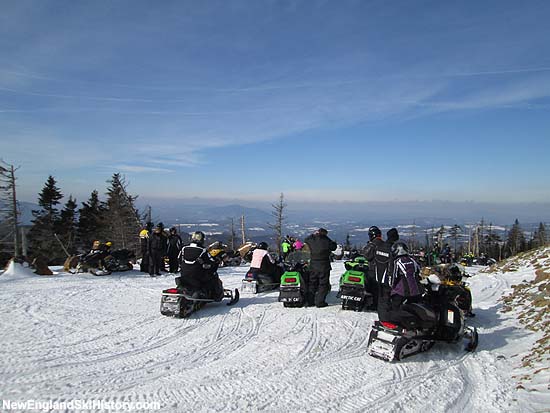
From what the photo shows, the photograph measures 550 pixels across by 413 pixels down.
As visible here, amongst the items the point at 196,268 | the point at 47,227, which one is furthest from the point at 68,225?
the point at 196,268

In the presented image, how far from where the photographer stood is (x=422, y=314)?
526 cm

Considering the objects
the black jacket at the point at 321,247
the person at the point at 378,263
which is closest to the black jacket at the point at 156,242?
the black jacket at the point at 321,247

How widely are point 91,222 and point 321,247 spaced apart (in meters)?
33.3

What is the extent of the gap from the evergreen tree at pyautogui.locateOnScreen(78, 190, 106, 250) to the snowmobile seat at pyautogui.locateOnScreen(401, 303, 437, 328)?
3199 centimetres

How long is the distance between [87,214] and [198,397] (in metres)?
36.2

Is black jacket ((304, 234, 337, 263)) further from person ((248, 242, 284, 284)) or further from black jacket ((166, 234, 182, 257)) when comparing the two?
black jacket ((166, 234, 182, 257))

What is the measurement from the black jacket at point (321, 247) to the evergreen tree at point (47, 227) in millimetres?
28494

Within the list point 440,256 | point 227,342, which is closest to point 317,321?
point 227,342

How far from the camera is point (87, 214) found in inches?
1375

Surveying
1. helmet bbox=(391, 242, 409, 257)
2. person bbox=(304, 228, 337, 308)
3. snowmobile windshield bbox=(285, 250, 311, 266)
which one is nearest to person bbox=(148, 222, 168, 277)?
snowmobile windshield bbox=(285, 250, 311, 266)

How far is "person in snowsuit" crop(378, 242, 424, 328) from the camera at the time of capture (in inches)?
209

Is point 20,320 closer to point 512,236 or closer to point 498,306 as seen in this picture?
point 498,306

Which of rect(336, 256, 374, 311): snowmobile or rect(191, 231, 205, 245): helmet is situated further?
rect(191, 231, 205, 245): helmet

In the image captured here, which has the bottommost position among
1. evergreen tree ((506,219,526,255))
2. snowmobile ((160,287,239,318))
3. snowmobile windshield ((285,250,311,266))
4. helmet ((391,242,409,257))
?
evergreen tree ((506,219,526,255))
